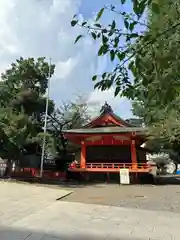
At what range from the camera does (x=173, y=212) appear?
33.1ft

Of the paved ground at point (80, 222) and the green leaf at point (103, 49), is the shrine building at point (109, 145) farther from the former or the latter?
the green leaf at point (103, 49)

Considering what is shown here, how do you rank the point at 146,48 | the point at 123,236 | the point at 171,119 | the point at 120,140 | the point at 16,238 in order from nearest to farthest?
the point at 146,48
the point at 16,238
the point at 123,236
the point at 171,119
the point at 120,140

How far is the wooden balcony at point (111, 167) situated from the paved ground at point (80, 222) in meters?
10.9

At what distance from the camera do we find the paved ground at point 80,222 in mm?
6434

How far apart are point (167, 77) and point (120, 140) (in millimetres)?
21147

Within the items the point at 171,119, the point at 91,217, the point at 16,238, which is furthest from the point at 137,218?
the point at 171,119

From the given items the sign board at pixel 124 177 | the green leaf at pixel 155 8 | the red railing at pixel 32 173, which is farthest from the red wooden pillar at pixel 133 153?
the green leaf at pixel 155 8

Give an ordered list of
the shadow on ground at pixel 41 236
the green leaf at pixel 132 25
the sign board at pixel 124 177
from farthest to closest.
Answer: the sign board at pixel 124 177 < the shadow on ground at pixel 41 236 < the green leaf at pixel 132 25

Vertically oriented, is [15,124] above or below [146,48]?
above

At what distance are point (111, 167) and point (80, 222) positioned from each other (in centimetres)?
1456

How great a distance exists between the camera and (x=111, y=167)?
2231 centimetres

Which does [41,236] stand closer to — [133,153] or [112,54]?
[112,54]

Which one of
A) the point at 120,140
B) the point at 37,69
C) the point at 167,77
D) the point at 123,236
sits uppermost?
the point at 37,69

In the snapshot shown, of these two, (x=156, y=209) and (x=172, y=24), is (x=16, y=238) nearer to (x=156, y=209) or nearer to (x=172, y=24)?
(x=172, y=24)
